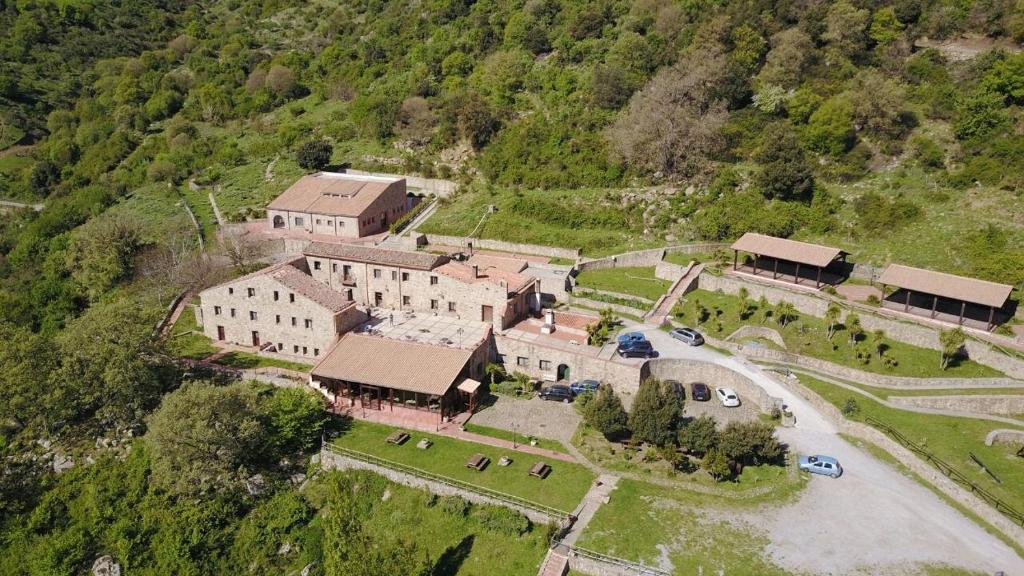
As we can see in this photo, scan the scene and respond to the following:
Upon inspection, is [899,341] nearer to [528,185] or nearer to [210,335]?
[528,185]

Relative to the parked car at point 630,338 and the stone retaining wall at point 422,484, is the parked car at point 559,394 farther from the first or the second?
the stone retaining wall at point 422,484

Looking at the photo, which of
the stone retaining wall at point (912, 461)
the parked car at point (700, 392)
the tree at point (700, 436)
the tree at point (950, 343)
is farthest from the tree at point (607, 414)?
the tree at point (950, 343)

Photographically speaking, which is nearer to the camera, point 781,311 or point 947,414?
point 947,414

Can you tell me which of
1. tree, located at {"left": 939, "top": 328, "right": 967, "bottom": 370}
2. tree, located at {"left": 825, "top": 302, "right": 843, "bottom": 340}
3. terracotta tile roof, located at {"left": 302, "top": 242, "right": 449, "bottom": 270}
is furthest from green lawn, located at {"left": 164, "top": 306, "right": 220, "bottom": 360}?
tree, located at {"left": 939, "top": 328, "right": 967, "bottom": 370}

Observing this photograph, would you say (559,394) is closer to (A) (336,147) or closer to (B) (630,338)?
(B) (630,338)

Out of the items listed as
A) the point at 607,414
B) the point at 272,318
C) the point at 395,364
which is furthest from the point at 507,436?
the point at 272,318

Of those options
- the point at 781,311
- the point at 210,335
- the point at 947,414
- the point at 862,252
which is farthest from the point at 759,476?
the point at 210,335
